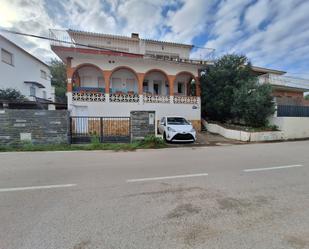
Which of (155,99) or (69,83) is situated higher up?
(69,83)

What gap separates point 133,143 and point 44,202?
6.59 meters

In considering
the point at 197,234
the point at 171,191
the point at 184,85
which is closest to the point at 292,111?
the point at 184,85

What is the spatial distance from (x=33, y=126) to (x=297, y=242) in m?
11.2

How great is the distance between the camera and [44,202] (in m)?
3.27

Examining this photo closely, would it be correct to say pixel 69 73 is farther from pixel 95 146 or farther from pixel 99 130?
pixel 95 146

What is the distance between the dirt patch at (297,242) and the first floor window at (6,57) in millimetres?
23213

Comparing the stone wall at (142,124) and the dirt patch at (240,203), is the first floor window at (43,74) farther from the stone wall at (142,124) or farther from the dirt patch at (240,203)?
the dirt patch at (240,203)

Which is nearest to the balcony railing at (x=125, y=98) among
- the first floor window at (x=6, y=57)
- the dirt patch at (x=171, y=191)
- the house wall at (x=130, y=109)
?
the house wall at (x=130, y=109)

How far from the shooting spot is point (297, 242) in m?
2.20

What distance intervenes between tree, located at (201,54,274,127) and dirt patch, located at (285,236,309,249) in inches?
464

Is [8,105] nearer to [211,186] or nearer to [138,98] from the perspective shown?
[138,98]

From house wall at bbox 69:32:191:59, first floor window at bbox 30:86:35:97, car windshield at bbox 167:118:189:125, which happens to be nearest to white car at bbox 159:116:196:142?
car windshield at bbox 167:118:189:125

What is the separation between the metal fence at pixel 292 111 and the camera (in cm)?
1330

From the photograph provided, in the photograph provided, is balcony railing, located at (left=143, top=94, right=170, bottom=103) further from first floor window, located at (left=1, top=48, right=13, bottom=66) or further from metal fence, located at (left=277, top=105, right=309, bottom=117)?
first floor window, located at (left=1, top=48, right=13, bottom=66)
